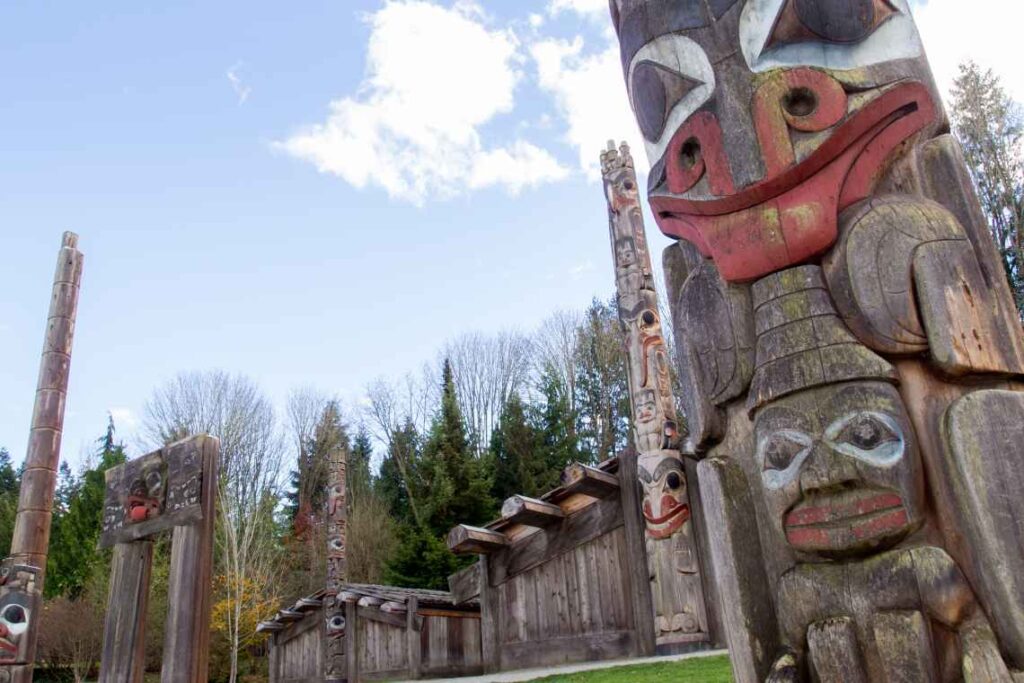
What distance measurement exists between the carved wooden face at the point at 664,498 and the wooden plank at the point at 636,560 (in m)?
0.65

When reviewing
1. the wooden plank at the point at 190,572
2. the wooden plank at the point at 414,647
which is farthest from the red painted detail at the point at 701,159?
the wooden plank at the point at 414,647

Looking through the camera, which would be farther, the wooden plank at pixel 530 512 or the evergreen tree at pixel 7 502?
the evergreen tree at pixel 7 502

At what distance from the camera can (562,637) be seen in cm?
1128

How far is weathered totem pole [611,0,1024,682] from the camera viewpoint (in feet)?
8.12

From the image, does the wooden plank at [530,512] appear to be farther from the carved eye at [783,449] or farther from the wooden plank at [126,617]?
the carved eye at [783,449]

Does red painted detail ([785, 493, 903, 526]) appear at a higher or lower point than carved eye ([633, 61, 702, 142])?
lower

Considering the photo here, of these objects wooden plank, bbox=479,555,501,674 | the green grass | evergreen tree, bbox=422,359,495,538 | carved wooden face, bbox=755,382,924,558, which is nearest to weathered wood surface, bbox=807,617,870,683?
carved wooden face, bbox=755,382,924,558

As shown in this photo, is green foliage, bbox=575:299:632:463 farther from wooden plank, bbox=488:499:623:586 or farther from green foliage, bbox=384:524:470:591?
wooden plank, bbox=488:499:623:586

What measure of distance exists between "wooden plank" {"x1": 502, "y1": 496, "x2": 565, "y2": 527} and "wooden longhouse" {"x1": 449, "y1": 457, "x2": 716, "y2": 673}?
2 cm

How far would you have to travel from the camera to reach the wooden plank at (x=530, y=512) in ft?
35.0

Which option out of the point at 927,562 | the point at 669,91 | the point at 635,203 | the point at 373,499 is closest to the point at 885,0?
the point at 669,91

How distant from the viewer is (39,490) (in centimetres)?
886

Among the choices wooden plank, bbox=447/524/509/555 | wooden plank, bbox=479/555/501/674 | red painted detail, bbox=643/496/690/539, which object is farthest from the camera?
wooden plank, bbox=479/555/501/674

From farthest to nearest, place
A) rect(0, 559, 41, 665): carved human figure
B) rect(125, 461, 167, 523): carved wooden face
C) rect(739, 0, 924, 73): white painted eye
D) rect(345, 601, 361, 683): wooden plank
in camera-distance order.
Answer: rect(345, 601, 361, 683): wooden plank
rect(0, 559, 41, 665): carved human figure
rect(125, 461, 167, 523): carved wooden face
rect(739, 0, 924, 73): white painted eye
